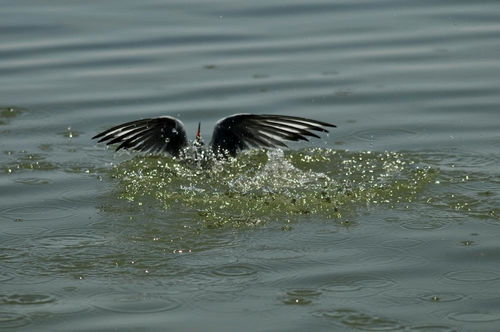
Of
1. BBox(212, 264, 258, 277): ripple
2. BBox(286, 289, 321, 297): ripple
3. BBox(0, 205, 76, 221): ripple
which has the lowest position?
BBox(286, 289, 321, 297): ripple

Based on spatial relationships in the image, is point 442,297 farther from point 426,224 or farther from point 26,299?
point 26,299

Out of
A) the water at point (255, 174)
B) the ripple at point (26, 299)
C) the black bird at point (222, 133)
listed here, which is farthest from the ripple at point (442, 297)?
the black bird at point (222, 133)

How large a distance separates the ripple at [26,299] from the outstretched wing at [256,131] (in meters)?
3.25

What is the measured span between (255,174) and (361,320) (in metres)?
3.28

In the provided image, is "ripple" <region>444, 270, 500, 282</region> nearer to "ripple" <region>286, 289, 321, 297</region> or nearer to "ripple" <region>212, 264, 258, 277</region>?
"ripple" <region>286, 289, 321, 297</region>

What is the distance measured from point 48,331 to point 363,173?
3.63 meters

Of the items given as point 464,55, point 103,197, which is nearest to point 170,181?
point 103,197

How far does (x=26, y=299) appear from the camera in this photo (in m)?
7.01

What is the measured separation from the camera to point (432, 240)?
790 cm

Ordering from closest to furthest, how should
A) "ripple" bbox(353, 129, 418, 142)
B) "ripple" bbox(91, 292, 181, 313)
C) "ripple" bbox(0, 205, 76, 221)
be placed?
"ripple" bbox(91, 292, 181, 313) → "ripple" bbox(0, 205, 76, 221) → "ripple" bbox(353, 129, 418, 142)

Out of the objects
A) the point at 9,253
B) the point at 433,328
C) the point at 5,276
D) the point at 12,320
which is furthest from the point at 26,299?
the point at 433,328

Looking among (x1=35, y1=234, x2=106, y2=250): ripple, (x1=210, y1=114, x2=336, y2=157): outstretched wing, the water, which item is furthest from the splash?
(x1=35, y1=234, x2=106, y2=250): ripple

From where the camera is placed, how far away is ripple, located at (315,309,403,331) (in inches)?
257

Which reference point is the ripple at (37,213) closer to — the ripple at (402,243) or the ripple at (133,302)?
the ripple at (133,302)
